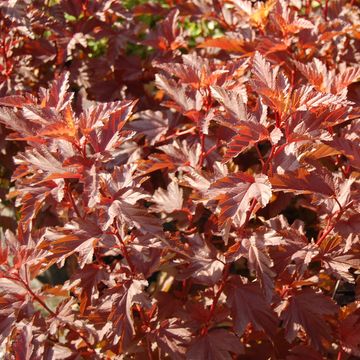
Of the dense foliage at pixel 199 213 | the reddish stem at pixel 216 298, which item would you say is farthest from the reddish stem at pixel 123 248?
the reddish stem at pixel 216 298

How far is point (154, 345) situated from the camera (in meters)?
2.02

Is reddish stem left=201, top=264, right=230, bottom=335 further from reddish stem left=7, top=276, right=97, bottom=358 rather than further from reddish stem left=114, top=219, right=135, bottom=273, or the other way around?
reddish stem left=7, top=276, right=97, bottom=358

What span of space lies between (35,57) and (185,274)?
1.41 m

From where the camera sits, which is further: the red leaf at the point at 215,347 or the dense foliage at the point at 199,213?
the red leaf at the point at 215,347

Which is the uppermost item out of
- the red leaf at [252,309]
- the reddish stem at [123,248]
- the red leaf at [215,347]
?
the reddish stem at [123,248]

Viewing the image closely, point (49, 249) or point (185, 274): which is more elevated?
point (49, 249)

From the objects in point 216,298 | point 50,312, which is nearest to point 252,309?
point 216,298

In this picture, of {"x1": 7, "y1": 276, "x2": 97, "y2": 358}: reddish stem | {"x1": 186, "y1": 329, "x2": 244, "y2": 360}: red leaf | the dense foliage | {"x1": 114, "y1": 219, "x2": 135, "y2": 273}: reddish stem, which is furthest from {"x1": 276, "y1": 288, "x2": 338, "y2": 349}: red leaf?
{"x1": 7, "y1": 276, "x2": 97, "y2": 358}: reddish stem

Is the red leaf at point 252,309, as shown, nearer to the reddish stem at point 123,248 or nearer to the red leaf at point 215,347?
the red leaf at point 215,347

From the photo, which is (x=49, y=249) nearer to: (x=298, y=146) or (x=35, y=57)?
(x=298, y=146)

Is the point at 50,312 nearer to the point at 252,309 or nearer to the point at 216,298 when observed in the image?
the point at 216,298

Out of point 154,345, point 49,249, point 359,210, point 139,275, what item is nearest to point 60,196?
point 49,249

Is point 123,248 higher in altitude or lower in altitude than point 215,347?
higher

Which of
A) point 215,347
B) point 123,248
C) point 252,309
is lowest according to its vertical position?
point 215,347
